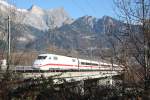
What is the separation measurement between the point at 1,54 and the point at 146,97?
20.3 ft

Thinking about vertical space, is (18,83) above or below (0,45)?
below

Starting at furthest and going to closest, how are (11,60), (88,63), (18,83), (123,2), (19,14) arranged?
(88,63) → (18,83) → (19,14) → (11,60) → (123,2)

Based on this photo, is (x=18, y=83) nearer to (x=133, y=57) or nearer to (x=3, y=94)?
(x=3, y=94)

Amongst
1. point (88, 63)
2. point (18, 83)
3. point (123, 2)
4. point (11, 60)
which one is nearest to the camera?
point (123, 2)

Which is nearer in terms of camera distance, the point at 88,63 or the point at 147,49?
the point at 147,49

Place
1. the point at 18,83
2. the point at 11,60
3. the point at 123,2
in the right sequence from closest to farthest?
the point at 123,2 < the point at 11,60 < the point at 18,83

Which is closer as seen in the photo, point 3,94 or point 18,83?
point 3,94

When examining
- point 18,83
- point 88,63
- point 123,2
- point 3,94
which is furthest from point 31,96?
point 88,63

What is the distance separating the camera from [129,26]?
45.7 ft

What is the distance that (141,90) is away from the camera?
15047 mm

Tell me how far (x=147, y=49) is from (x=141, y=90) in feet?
7.63

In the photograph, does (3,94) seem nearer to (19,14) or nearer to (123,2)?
(19,14)

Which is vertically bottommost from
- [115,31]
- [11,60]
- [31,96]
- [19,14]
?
[31,96]

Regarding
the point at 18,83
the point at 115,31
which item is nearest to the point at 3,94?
the point at 18,83
